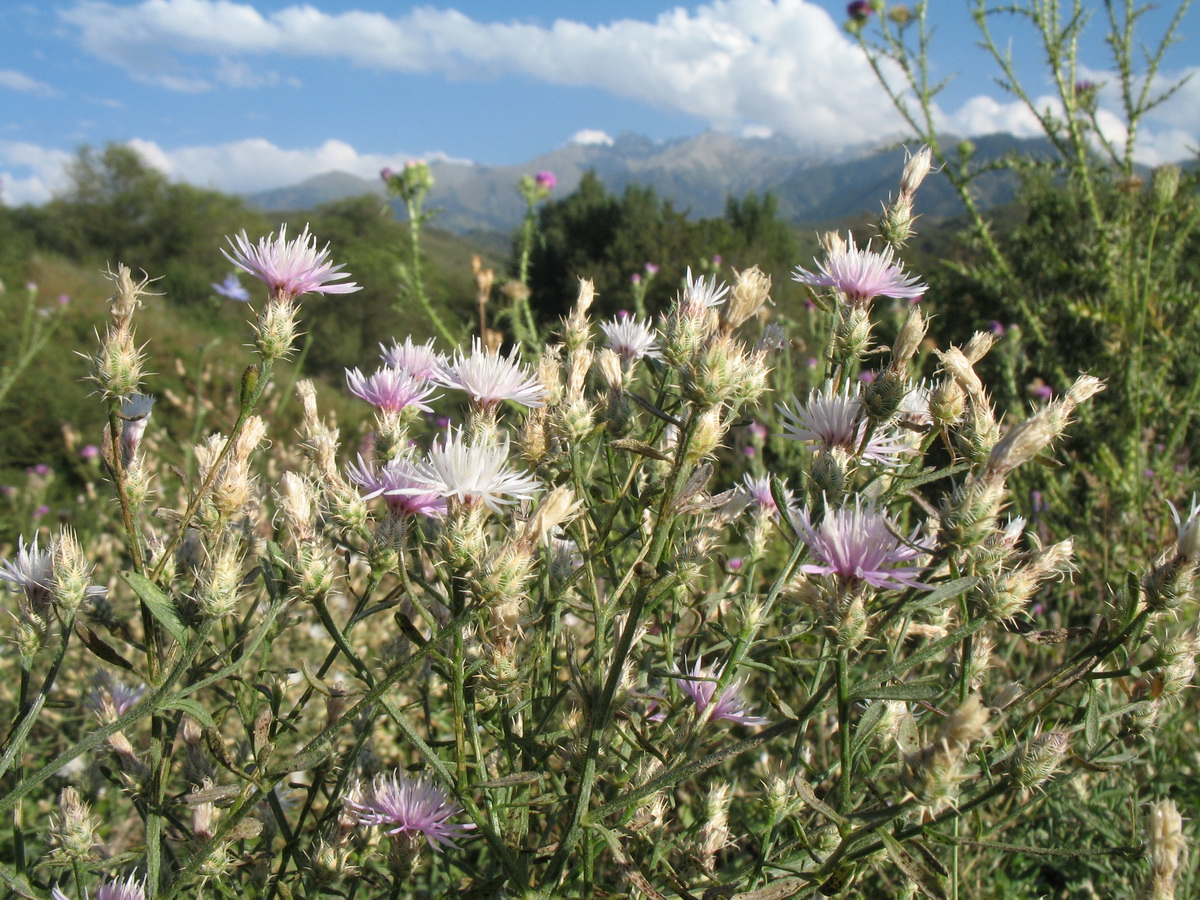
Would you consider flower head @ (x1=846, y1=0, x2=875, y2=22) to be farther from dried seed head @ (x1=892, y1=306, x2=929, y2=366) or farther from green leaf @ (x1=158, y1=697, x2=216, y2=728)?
green leaf @ (x1=158, y1=697, x2=216, y2=728)

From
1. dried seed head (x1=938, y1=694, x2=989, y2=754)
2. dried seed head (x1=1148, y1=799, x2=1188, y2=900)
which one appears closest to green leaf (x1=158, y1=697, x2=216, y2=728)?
dried seed head (x1=938, y1=694, x2=989, y2=754)

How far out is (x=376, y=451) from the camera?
126cm

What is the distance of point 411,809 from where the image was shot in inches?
46.9

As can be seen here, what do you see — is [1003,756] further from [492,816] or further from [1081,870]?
[1081,870]

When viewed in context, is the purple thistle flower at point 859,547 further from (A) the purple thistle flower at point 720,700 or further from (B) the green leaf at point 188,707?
(B) the green leaf at point 188,707

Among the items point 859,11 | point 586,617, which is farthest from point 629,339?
point 859,11

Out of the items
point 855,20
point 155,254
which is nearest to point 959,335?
point 855,20

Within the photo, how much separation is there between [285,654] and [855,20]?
4.20 m

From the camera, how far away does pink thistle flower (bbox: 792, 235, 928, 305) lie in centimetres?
128

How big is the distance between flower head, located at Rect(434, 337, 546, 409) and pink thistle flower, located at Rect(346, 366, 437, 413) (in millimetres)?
101

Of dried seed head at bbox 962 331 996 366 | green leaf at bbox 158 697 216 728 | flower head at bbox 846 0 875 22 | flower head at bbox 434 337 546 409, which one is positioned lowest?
green leaf at bbox 158 697 216 728

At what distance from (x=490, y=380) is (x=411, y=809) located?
711mm

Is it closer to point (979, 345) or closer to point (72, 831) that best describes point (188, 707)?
point (72, 831)

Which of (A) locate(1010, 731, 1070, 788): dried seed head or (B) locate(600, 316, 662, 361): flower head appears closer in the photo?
(A) locate(1010, 731, 1070, 788): dried seed head
